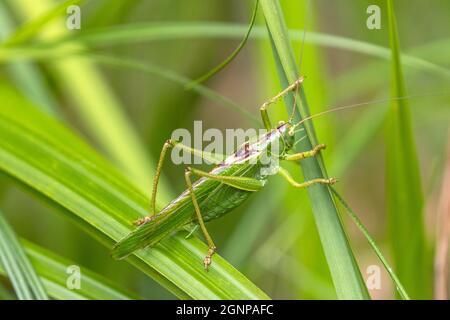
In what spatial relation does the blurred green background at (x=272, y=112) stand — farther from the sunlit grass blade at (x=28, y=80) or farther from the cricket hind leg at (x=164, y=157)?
the cricket hind leg at (x=164, y=157)

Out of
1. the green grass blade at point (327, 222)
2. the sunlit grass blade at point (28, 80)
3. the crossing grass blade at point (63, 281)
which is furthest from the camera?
the sunlit grass blade at point (28, 80)

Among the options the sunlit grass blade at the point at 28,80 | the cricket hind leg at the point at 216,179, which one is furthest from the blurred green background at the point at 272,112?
the cricket hind leg at the point at 216,179

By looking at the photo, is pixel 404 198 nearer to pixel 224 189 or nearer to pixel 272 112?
pixel 224 189

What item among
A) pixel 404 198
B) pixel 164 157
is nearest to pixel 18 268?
pixel 164 157

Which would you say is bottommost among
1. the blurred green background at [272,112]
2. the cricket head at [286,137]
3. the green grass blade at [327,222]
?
the green grass blade at [327,222]

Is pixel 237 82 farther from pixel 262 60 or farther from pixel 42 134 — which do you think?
pixel 42 134
